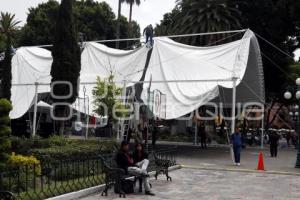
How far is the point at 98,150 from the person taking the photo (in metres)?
16.7

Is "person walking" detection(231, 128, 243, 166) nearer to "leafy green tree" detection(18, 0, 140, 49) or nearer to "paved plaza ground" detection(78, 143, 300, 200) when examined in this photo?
"paved plaza ground" detection(78, 143, 300, 200)

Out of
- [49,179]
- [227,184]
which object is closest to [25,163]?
[49,179]

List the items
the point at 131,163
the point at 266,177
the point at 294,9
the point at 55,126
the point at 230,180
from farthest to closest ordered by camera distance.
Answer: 1. the point at 294,9
2. the point at 55,126
3. the point at 266,177
4. the point at 230,180
5. the point at 131,163

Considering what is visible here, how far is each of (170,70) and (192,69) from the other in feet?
4.18

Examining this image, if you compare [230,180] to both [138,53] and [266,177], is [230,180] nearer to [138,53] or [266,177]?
[266,177]

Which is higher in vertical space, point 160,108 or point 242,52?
point 242,52

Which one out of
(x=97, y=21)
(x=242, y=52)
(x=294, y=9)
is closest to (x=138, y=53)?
(x=242, y=52)

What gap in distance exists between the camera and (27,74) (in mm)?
31844

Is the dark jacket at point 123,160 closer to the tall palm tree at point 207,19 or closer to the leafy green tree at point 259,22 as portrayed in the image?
the tall palm tree at point 207,19

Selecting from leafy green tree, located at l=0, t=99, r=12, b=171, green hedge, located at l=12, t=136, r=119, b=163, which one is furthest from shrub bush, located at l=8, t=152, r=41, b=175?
green hedge, located at l=12, t=136, r=119, b=163

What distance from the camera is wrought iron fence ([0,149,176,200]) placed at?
10148mm

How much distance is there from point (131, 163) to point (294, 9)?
2861 centimetres

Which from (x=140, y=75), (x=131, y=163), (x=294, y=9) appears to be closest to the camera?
(x=131, y=163)

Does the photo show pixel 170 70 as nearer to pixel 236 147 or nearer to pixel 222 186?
pixel 236 147
